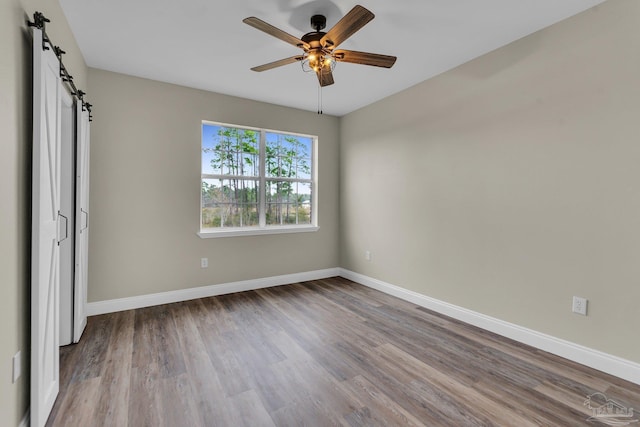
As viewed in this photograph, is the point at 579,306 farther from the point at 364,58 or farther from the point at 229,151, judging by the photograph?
the point at 229,151

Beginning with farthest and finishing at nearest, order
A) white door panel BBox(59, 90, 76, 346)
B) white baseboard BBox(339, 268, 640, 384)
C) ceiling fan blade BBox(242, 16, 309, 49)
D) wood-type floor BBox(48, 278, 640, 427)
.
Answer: white door panel BBox(59, 90, 76, 346) → white baseboard BBox(339, 268, 640, 384) → ceiling fan blade BBox(242, 16, 309, 49) → wood-type floor BBox(48, 278, 640, 427)

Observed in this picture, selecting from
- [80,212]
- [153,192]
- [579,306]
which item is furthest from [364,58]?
[153,192]

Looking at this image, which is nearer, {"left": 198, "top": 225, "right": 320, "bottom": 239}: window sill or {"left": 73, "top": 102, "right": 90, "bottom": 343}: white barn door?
{"left": 73, "top": 102, "right": 90, "bottom": 343}: white barn door

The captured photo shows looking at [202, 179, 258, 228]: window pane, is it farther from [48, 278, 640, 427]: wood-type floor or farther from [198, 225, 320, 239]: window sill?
[48, 278, 640, 427]: wood-type floor

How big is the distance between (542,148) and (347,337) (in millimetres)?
2331

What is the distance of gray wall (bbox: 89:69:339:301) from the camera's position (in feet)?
10.5

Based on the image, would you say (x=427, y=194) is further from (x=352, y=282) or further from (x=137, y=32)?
(x=137, y=32)

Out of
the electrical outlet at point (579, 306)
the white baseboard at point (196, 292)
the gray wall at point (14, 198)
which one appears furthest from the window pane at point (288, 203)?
the electrical outlet at point (579, 306)

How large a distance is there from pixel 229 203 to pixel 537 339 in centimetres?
365

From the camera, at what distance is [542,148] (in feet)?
8.14

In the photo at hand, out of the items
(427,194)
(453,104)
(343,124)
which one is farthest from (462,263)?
(343,124)

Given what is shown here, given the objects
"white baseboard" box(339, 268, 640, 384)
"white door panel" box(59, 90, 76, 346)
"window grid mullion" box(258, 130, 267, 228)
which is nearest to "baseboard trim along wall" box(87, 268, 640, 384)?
"white baseboard" box(339, 268, 640, 384)

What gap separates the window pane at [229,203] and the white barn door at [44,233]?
205cm

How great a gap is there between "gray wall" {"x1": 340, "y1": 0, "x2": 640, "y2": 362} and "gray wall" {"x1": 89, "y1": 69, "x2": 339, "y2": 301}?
2.17 metres
